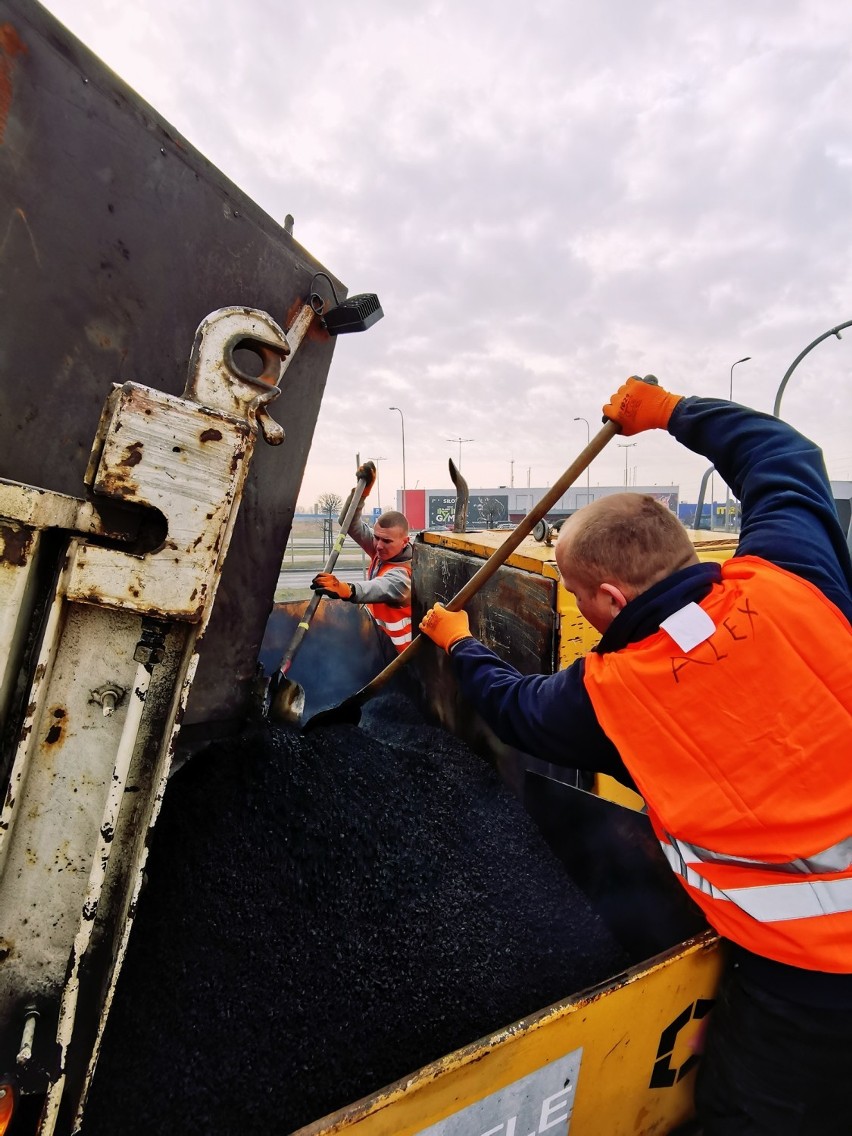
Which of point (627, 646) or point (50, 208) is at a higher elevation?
point (50, 208)

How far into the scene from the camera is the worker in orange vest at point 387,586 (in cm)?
405

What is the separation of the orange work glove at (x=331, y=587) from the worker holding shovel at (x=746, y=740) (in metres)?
2.58

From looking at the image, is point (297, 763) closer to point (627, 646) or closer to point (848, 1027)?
point (627, 646)

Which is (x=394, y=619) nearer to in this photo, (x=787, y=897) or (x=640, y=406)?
(x=640, y=406)

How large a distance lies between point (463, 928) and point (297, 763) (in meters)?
0.80

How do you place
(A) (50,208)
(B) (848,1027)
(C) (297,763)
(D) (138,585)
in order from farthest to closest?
1. (C) (297,763)
2. (A) (50,208)
3. (B) (848,1027)
4. (D) (138,585)

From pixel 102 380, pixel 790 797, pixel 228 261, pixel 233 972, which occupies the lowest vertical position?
pixel 233 972

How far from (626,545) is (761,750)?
505 millimetres

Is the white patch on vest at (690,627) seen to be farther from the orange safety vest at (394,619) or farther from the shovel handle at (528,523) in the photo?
the orange safety vest at (394,619)

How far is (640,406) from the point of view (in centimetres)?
218

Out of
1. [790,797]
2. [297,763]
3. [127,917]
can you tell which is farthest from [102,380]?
[790,797]

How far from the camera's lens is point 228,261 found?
1821 mm

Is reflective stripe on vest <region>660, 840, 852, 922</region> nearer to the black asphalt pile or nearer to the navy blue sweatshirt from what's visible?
the navy blue sweatshirt

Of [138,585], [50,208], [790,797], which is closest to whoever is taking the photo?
[138,585]
